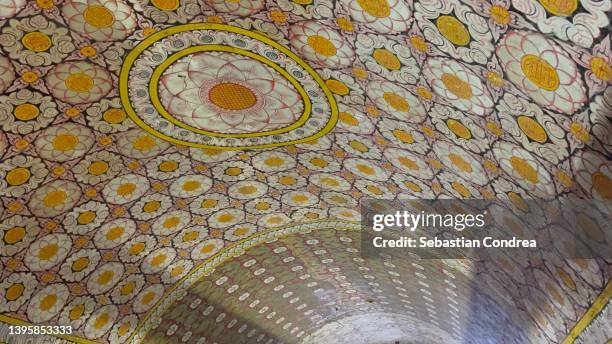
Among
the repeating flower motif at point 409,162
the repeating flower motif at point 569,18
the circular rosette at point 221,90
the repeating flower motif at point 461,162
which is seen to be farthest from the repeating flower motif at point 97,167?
the repeating flower motif at point 569,18

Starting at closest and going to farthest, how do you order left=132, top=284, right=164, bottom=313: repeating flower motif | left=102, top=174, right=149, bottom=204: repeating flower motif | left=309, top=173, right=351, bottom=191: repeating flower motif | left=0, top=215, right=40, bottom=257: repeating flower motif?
left=0, top=215, right=40, bottom=257: repeating flower motif → left=102, top=174, right=149, bottom=204: repeating flower motif → left=309, top=173, right=351, bottom=191: repeating flower motif → left=132, top=284, right=164, bottom=313: repeating flower motif

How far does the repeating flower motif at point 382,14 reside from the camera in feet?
13.4

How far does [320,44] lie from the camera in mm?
5031

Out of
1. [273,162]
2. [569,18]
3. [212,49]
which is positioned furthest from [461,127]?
[273,162]

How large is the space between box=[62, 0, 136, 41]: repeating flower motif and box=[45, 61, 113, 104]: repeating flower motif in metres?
0.46

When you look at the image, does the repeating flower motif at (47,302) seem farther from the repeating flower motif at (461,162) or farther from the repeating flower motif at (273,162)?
the repeating flower motif at (461,162)

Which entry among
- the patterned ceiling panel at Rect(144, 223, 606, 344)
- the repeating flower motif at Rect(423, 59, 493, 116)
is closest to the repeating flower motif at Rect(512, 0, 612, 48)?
the repeating flower motif at Rect(423, 59, 493, 116)

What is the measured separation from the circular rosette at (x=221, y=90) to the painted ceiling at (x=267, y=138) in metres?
0.02

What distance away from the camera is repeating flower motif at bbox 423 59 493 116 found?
4.32 m

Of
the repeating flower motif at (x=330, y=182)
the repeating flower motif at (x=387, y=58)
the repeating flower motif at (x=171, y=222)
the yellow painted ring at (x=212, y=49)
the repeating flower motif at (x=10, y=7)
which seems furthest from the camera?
the repeating flower motif at (x=171, y=222)

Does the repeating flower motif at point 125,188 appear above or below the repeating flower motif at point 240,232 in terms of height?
below

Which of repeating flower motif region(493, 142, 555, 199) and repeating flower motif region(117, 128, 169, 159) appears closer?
repeating flower motif region(493, 142, 555, 199)

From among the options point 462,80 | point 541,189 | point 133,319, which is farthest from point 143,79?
point 133,319

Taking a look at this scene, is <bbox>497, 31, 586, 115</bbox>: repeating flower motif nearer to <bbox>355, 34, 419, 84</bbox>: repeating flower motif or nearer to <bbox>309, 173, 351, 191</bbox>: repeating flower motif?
<bbox>355, 34, 419, 84</bbox>: repeating flower motif
